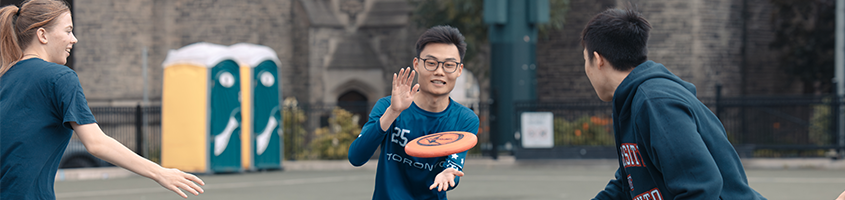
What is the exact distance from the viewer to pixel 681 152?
6.88 ft

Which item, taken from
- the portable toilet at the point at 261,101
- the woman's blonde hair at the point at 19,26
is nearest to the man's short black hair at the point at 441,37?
the woman's blonde hair at the point at 19,26

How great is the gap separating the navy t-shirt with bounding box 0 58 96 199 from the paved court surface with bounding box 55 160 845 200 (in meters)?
7.00

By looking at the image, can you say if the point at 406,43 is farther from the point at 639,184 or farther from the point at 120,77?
the point at 639,184

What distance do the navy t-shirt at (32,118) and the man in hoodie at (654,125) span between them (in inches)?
72.6

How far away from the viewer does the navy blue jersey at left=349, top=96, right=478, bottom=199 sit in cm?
329

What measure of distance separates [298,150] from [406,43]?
9897 millimetres

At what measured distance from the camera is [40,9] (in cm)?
280

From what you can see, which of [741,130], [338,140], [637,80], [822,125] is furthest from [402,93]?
[822,125]

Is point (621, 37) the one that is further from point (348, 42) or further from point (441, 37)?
point (348, 42)

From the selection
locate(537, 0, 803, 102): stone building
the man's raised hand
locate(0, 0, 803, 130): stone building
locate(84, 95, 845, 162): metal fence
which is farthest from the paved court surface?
locate(0, 0, 803, 130): stone building

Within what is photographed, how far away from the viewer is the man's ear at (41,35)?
2.80 m

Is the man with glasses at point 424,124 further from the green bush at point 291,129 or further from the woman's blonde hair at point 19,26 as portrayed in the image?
the green bush at point 291,129

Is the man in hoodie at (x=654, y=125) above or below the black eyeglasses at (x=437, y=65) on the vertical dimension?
below

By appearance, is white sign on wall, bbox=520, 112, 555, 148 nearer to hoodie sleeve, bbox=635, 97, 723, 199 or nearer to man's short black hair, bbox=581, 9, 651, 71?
man's short black hair, bbox=581, 9, 651, 71
